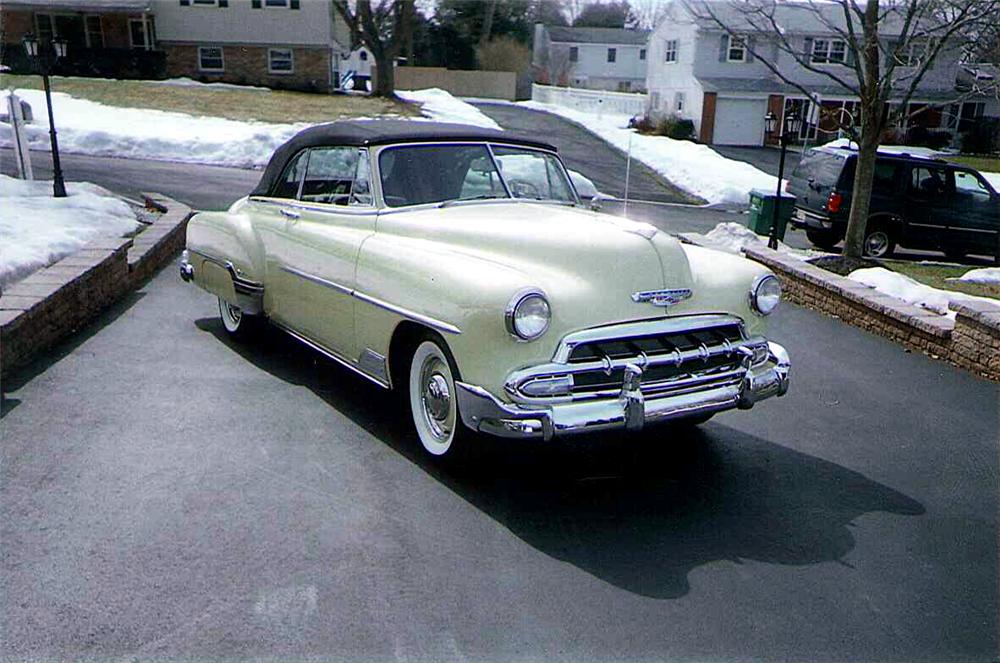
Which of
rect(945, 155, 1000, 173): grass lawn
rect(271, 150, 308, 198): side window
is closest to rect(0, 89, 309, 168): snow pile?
rect(271, 150, 308, 198): side window

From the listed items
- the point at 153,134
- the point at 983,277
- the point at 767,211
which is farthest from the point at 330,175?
the point at 153,134

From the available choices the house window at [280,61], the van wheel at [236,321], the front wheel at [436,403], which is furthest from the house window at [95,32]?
the front wheel at [436,403]

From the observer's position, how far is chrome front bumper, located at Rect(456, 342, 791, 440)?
3.77 m

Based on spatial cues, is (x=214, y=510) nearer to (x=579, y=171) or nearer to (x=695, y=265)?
(x=695, y=265)

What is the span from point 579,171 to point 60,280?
1847 centimetres

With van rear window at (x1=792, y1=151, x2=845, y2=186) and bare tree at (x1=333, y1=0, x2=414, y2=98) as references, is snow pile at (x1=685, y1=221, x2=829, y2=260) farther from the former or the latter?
bare tree at (x1=333, y1=0, x2=414, y2=98)

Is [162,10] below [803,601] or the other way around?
the other way around

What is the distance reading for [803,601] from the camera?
130 inches

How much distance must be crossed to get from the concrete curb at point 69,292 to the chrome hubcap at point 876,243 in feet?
37.8

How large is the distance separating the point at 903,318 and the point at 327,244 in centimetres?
511

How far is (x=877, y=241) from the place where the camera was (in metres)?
14.4

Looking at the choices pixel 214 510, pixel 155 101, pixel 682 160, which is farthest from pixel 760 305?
pixel 155 101

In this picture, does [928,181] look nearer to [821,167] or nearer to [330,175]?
[821,167]

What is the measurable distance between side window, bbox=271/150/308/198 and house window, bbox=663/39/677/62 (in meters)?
36.7
